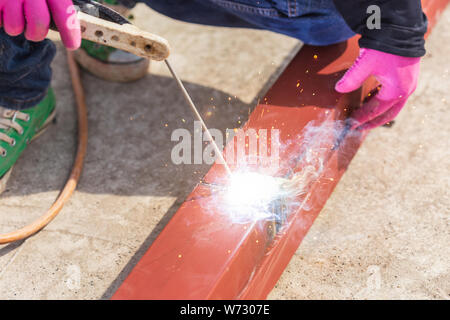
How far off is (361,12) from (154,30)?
1.40m

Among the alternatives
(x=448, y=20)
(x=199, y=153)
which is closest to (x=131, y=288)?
(x=199, y=153)

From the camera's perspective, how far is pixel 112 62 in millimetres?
2605

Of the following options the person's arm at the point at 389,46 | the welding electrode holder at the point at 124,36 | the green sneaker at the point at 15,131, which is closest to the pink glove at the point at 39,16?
the welding electrode holder at the point at 124,36

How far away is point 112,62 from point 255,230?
4.36 ft

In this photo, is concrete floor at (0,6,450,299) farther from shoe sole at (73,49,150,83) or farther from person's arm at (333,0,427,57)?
person's arm at (333,0,427,57)

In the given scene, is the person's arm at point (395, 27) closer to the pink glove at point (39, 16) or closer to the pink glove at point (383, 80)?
the pink glove at point (383, 80)

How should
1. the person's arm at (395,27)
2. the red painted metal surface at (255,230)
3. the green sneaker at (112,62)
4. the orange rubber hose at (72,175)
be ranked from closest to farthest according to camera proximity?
1. the red painted metal surface at (255,230)
2. the person's arm at (395,27)
3. the orange rubber hose at (72,175)
4. the green sneaker at (112,62)

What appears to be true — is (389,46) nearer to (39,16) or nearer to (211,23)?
(211,23)

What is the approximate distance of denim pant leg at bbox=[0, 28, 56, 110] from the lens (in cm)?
206

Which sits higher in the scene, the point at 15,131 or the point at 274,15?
the point at 274,15

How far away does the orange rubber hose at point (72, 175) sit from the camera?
1955 millimetres

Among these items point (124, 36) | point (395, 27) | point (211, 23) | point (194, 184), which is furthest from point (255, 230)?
point (211, 23)

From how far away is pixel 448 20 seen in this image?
9.72ft

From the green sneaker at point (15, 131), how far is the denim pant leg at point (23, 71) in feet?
0.11
